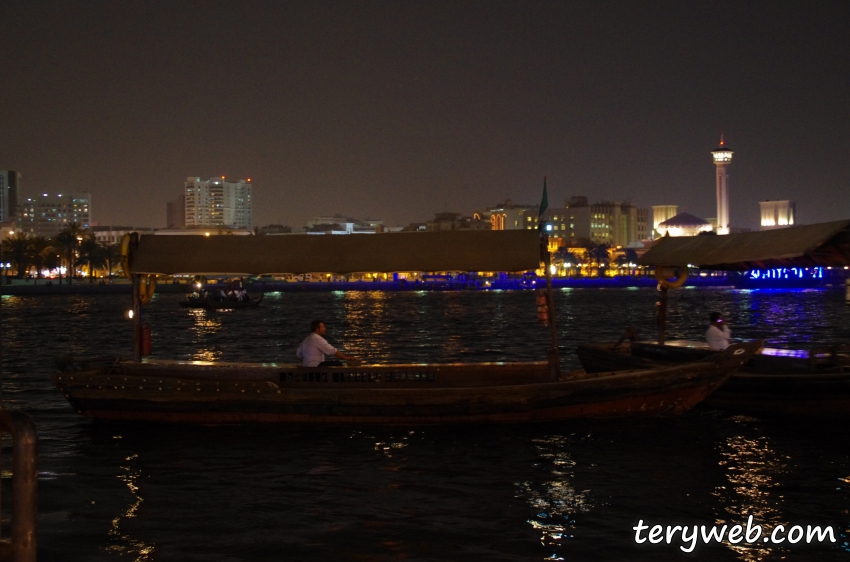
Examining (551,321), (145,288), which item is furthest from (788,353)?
(145,288)

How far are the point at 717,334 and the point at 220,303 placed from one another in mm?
62016

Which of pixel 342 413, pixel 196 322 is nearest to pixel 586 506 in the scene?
pixel 342 413

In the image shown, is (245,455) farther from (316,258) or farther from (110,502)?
(316,258)

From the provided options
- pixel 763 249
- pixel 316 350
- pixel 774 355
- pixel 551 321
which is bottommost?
pixel 774 355

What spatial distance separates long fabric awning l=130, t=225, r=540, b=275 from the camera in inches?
547

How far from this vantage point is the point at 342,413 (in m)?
13.3

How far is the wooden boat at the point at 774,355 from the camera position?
13305mm

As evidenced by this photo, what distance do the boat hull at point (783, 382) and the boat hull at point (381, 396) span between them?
0.92m

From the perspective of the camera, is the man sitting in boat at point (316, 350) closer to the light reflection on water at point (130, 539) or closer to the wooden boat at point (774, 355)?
the light reflection on water at point (130, 539)

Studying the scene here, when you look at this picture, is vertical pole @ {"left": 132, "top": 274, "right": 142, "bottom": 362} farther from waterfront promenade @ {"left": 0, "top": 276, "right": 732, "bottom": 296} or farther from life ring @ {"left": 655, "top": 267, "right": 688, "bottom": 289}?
waterfront promenade @ {"left": 0, "top": 276, "right": 732, "bottom": 296}

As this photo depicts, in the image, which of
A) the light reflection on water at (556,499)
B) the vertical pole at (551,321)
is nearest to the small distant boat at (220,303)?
the vertical pole at (551,321)

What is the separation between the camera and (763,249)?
14.2m

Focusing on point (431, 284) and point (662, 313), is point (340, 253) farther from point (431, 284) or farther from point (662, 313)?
point (431, 284)

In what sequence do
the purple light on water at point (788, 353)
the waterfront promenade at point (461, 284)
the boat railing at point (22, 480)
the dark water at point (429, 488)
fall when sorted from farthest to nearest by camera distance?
the waterfront promenade at point (461, 284), the purple light on water at point (788, 353), the dark water at point (429, 488), the boat railing at point (22, 480)
